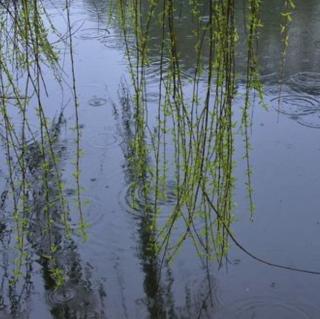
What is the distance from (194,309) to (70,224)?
896 millimetres

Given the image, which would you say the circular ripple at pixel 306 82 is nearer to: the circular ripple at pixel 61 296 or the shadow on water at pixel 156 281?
the shadow on water at pixel 156 281

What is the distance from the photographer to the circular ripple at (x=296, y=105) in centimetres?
432

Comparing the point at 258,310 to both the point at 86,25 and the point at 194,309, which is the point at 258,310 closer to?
the point at 194,309

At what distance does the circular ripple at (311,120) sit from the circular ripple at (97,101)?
4.86 feet

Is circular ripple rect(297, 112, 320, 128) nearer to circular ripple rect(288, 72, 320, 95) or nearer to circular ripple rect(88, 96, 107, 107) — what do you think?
circular ripple rect(288, 72, 320, 95)

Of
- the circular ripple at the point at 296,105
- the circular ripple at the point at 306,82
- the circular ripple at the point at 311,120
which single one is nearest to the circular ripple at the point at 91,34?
the circular ripple at the point at 306,82

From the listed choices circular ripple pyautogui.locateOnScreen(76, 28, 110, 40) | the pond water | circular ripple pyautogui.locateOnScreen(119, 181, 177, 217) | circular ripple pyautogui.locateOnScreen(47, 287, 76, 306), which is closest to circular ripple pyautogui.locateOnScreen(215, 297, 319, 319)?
the pond water

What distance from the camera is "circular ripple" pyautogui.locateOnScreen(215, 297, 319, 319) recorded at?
2621 mm

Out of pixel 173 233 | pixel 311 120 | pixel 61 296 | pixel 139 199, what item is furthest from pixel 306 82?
pixel 61 296

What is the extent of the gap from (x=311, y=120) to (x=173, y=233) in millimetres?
1629

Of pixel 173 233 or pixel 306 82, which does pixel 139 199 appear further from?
pixel 306 82

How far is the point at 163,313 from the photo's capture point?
2666 mm

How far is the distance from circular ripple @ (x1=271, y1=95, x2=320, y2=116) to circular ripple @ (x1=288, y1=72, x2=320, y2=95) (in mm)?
143

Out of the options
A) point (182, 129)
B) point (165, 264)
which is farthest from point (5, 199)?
point (182, 129)
